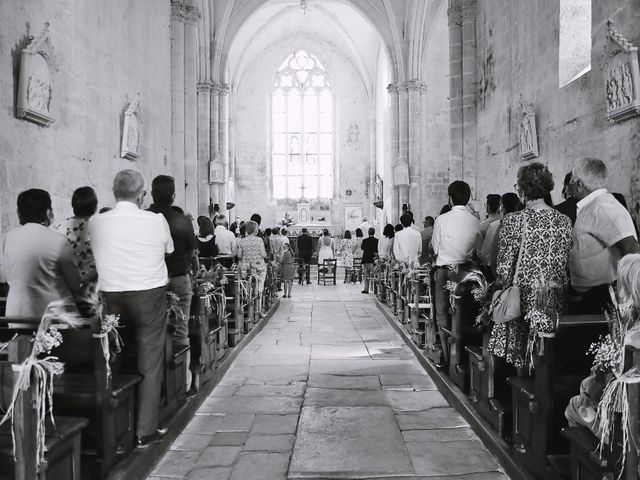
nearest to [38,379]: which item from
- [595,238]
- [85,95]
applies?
[595,238]

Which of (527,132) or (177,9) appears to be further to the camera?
(177,9)

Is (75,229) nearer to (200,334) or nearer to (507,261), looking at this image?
(200,334)

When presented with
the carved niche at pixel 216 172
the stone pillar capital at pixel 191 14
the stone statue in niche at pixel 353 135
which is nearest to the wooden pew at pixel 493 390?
the stone pillar capital at pixel 191 14

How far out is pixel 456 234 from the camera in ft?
18.2

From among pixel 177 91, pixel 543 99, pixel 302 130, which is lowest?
pixel 543 99

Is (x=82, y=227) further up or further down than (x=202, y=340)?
further up

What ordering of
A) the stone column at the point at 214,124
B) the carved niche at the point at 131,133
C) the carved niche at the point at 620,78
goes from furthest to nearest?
the stone column at the point at 214,124 < the carved niche at the point at 131,133 < the carved niche at the point at 620,78

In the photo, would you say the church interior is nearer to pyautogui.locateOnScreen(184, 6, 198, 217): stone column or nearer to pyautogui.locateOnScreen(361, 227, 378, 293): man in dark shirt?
pyautogui.locateOnScreen(184, 6, 198, 217): stone column

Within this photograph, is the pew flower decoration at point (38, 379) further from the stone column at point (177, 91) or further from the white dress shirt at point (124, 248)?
the stone column at point (177, 91)

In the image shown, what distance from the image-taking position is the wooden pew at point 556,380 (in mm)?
3219

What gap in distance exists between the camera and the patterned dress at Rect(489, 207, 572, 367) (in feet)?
11.9

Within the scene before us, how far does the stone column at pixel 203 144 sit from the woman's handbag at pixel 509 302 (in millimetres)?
15499

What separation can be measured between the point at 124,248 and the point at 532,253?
239cm

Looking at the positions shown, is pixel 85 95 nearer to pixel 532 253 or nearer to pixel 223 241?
pixel 223 241
